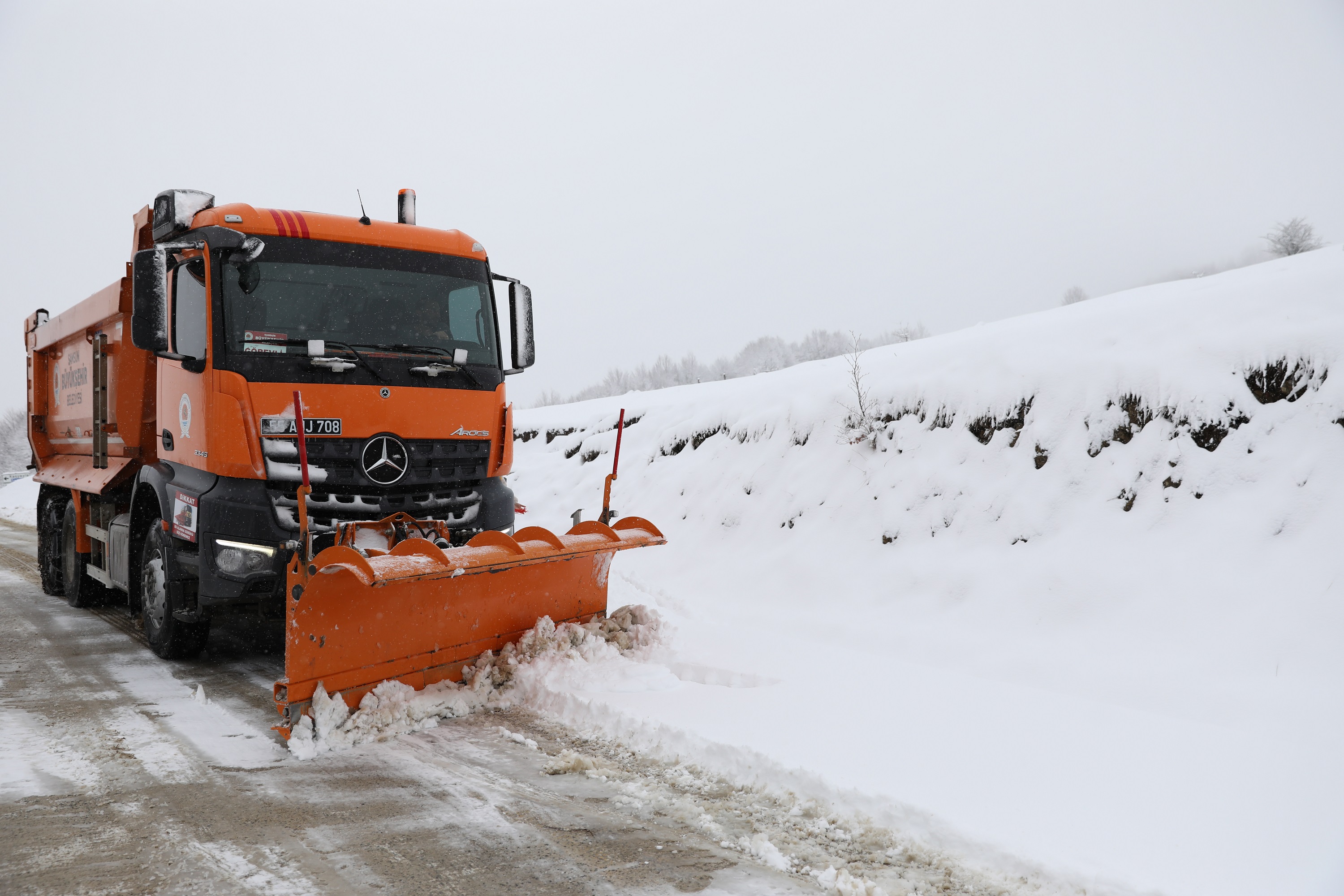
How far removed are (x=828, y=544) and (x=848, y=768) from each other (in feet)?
14.5

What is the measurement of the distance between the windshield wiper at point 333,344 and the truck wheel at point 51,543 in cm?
521

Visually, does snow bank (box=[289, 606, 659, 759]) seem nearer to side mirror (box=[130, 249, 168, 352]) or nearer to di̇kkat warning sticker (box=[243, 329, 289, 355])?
di̇kkat warning sticker (box=[243, 329, 289, 355])

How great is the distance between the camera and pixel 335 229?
217 inches

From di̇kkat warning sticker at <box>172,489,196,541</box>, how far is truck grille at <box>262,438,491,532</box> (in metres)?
0.56

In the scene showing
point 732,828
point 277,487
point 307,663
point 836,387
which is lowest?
point 732,828

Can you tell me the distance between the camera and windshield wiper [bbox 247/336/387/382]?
5.03m

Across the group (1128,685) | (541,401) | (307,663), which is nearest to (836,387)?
(1128,685)

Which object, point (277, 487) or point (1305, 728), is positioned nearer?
point (1305, 728)

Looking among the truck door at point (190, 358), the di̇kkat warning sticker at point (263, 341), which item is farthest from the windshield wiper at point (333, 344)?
the truck door at point (190, 358)

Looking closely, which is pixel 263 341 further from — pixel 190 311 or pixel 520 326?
pixel 520 326

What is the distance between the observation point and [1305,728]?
4172 mm

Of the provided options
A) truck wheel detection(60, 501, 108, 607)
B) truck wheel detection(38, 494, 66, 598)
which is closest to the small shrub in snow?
truck wheel detection(60, 501, 108, 607)

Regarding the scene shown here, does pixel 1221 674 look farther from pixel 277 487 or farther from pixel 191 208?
pixel 191 208

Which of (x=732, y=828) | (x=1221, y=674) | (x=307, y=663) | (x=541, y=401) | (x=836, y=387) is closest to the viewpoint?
(x=732, y=828)
